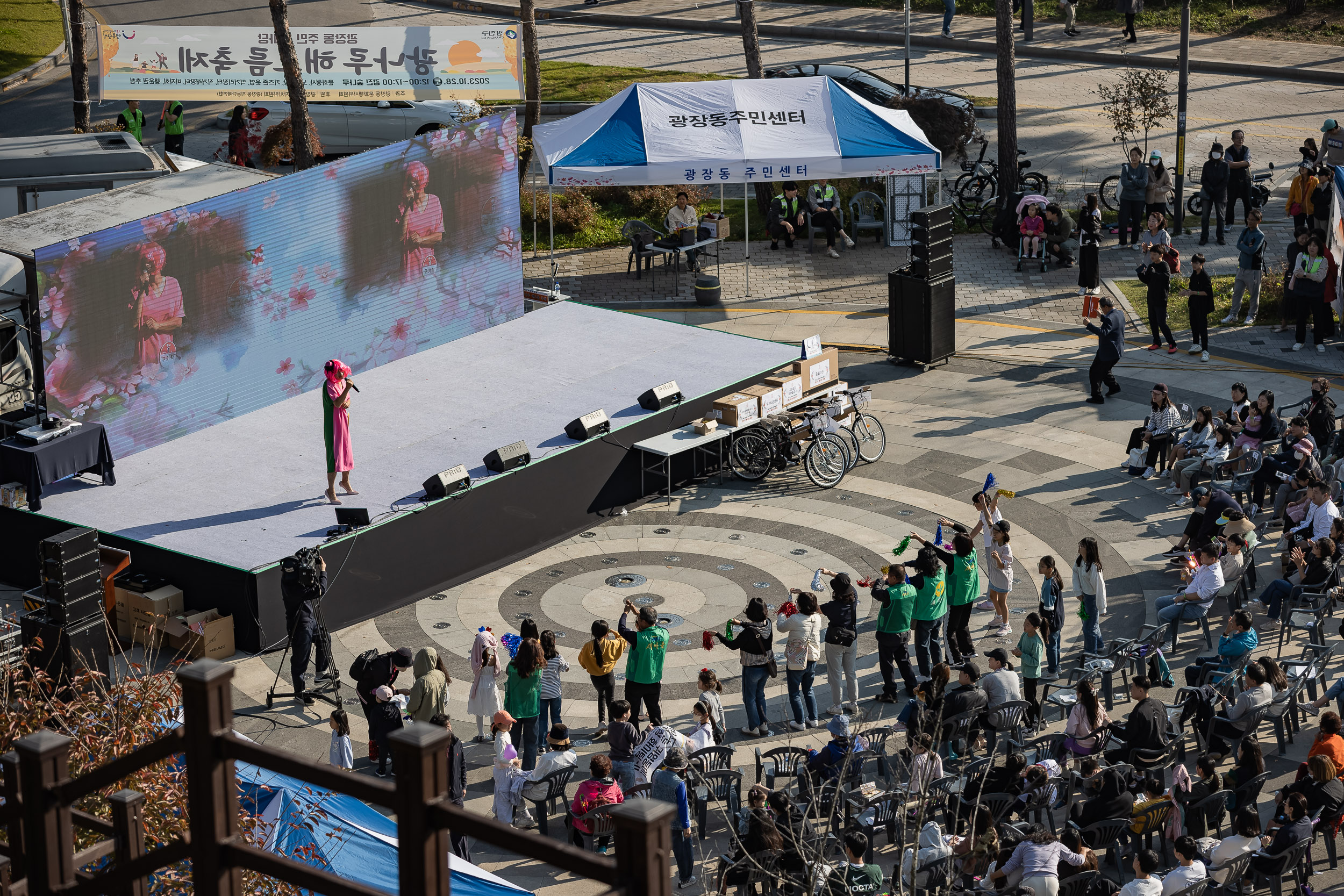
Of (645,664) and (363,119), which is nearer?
(645,664)

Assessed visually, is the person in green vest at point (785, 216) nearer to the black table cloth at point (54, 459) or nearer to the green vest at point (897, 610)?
the black table cloth at point (54, 459)

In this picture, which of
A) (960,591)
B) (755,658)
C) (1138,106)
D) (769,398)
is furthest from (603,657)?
(1138,106)

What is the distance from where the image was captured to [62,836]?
577 cm

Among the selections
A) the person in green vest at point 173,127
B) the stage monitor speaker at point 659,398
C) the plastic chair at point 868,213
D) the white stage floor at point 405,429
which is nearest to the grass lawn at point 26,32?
the person in green vest at point 173,127

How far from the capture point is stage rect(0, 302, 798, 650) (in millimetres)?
20359

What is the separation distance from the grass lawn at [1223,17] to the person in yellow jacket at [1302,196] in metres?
16.4

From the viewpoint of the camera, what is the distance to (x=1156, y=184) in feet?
108

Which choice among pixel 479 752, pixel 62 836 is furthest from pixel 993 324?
pixel 62 836

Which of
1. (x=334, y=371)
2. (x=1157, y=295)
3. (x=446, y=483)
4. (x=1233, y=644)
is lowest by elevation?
(x=1233, y=644)

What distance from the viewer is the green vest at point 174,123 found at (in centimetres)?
3788

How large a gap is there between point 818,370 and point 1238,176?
1289 cm

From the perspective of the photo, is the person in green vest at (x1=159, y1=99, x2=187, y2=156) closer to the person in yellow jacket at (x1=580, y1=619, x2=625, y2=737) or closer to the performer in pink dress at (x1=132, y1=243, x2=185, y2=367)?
the performer in pink dress at (x1=132, y1=243, x2=185, y2=367)

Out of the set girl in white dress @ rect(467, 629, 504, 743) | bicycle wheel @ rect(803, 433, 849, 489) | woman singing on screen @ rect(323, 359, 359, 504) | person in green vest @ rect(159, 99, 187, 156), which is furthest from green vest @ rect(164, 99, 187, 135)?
girl in white dress @ rect(467, 629, 504, 743)

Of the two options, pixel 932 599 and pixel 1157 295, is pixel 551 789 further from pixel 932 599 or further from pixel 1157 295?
pixel 1157 295
